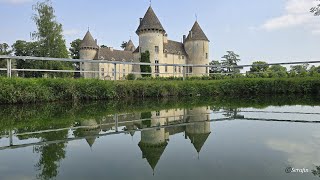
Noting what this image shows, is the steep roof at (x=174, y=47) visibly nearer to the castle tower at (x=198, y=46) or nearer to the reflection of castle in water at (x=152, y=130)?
the castle tower at (x=198, y=46)

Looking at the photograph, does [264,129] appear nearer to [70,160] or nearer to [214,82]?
[70,160]

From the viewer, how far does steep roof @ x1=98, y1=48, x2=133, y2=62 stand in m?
39.7

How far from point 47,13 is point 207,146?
1318 inches

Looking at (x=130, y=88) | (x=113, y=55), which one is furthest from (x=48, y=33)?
(x=130, y=88)

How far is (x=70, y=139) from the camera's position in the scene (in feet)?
11.1

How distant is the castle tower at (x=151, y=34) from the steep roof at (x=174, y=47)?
202 inches

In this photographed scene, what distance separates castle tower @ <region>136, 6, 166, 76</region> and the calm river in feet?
91.0

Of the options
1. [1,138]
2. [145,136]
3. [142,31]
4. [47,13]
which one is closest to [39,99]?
[1,138]

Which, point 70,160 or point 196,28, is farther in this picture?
point 196,28

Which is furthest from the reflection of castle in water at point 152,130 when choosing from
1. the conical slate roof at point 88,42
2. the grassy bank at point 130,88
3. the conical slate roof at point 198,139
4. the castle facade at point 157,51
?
the conical slate roof at point 88,42

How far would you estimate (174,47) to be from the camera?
3894cm

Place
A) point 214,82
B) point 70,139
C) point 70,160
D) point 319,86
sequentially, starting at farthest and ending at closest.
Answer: point 214,82
point 319,86
point 70,139
point 70,160

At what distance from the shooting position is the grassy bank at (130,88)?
8078 mm

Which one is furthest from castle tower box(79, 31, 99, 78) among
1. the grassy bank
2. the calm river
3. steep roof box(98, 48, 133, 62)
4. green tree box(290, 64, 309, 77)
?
the calm river
